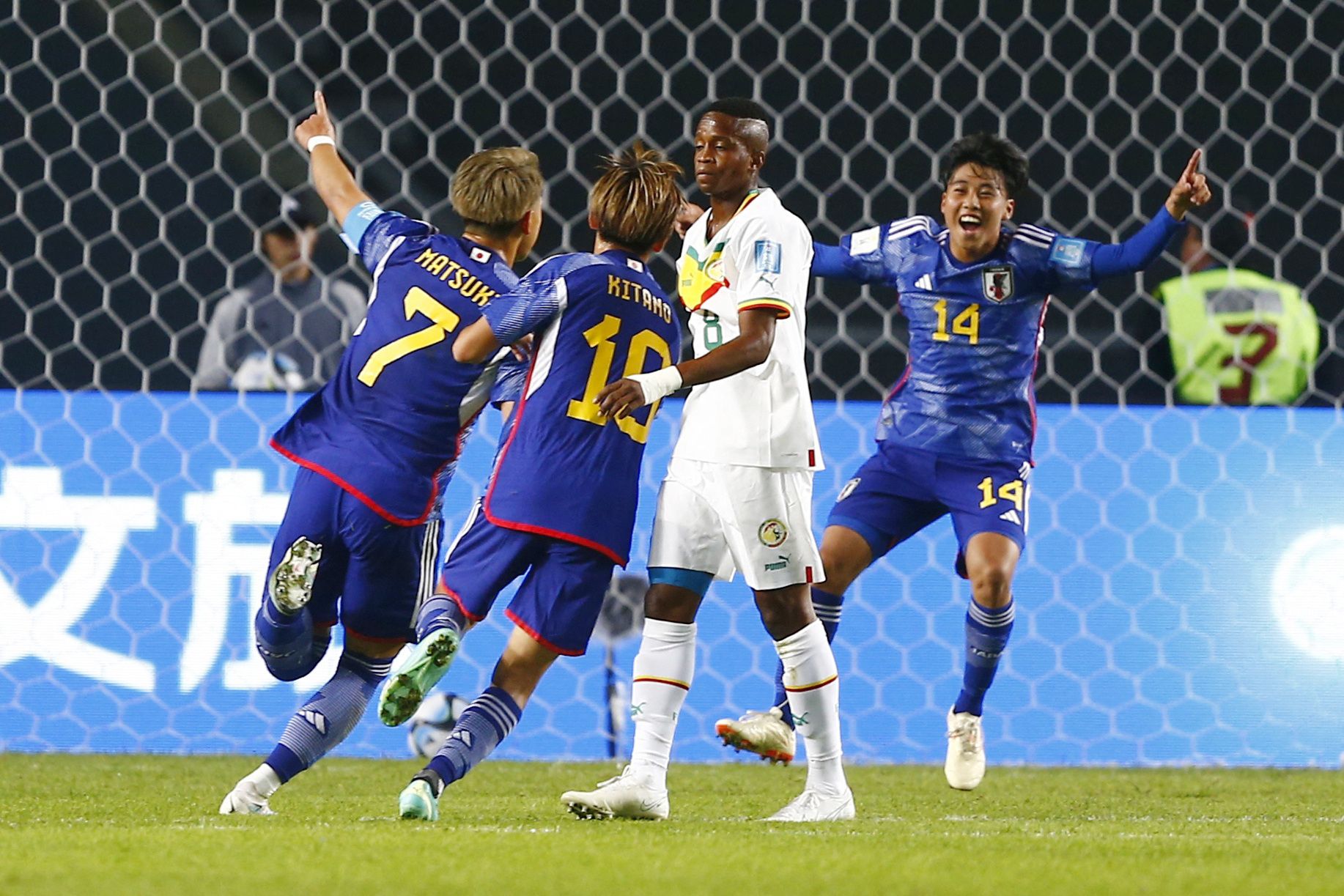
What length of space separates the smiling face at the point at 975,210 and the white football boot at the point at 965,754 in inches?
42.5

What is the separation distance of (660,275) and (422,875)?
404 cm

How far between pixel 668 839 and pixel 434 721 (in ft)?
6.70

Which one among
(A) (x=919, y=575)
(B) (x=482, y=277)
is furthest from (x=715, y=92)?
(B) (x=482, y=277)

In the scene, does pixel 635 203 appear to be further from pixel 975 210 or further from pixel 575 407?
pixel 975 210

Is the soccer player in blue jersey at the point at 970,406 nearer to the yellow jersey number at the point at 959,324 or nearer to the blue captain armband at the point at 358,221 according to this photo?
the yellow jersey number at the point at 959,324

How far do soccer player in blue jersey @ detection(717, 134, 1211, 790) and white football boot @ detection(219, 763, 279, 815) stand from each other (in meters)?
1.23

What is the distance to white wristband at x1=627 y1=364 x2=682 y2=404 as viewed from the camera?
2.86 metres

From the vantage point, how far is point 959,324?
4.03 metres

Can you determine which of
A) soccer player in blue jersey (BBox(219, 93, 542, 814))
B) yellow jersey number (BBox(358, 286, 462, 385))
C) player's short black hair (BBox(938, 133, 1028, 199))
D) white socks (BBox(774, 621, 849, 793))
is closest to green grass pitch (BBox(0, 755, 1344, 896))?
white socks (BBox(774, 621, 849, 793))

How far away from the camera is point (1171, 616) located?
470 centimetres

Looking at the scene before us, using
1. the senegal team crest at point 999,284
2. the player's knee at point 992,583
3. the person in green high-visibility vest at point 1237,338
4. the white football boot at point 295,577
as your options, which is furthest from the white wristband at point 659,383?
the person in green high-visibility vest at point 1237,338

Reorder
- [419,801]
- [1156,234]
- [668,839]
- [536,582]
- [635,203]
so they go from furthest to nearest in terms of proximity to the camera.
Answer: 1. [1156,234]
2. [635,203]
3. [536,582]
4. [419,801]
5. [668,839]

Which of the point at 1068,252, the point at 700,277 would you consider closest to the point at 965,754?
the point at 1068,252

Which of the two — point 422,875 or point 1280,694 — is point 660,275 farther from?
point 422,875
